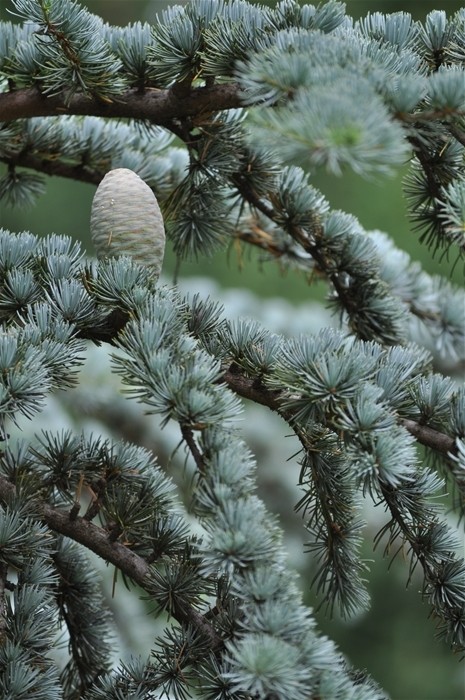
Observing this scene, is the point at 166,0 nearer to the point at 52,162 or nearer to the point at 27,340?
the point at 52,162

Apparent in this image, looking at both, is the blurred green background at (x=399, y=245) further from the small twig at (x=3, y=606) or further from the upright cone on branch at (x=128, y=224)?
the small twig at (x=3, y=606)

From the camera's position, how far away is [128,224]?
72 cm

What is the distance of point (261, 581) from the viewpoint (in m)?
0.51

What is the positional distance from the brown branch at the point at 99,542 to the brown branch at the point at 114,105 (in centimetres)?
34

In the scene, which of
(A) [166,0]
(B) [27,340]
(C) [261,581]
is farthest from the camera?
(A) [166,0]

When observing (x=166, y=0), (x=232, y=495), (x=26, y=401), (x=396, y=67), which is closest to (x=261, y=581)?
(x=232, y=495)

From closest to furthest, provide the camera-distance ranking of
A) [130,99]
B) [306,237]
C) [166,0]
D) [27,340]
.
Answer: [27,340] → [130,99] → [306,237] → [166,0]

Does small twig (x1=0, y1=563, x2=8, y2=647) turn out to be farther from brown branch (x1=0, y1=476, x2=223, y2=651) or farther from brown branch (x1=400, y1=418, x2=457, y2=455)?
brown branch (x1=400, y1=418, x2=457, y2=455)

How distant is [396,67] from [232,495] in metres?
0.34

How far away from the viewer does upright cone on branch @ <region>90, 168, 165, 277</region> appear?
2.37ft

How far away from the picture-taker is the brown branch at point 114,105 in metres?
0.79

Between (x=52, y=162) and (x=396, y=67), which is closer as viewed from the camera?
(x=396, y=67)

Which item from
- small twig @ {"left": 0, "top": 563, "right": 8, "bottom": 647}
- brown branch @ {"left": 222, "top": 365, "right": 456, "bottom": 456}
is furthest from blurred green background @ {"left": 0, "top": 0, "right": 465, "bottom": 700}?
small twig @ {"left": 0, "top": 563, "right": 8, "bottom": 647}

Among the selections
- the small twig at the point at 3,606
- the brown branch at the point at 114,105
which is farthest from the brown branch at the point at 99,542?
the brown branch at the point at 114,105
